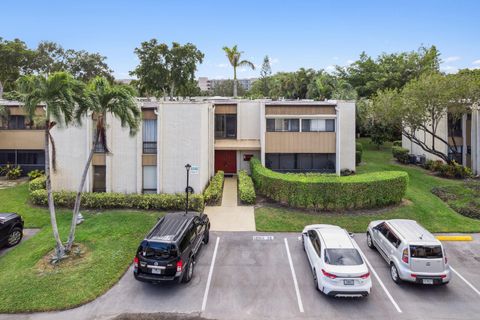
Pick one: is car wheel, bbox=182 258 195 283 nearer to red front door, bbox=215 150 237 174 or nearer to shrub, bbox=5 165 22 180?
red front door, bbox=215 150 237 174

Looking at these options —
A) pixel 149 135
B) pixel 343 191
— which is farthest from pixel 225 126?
pixel 343 191

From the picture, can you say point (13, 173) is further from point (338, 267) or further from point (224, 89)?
Answer: point (224, 89)

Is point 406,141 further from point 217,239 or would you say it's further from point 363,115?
point 217,239

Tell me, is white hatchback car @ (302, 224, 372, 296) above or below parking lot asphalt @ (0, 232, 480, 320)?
above

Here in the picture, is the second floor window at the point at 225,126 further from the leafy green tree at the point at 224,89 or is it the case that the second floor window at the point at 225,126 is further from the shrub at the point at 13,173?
the leafy green tree at the point at 224,89

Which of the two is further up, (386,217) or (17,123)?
(17,123)

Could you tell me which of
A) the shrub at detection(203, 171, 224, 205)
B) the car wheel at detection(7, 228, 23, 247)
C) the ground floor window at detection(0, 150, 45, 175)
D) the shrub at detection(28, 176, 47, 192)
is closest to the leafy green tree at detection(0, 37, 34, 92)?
the ground floor window at detection(0, 150, 45, 175)

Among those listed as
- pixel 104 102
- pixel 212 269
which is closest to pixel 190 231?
pixel 212 269
